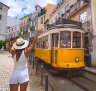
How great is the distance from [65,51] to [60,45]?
0.48m

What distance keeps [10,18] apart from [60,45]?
65.0 meters

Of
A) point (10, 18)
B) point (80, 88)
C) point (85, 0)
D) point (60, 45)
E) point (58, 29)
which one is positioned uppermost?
point (10, 18)

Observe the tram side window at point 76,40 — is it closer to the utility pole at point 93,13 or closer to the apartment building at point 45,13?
the utility pole at point 93,13

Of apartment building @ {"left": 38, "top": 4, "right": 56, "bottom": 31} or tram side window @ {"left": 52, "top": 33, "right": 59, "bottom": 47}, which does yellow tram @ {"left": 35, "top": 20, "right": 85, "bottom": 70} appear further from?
apartment building @ {"left": 38, "top": 4, "right": 56, "bottom": 31}

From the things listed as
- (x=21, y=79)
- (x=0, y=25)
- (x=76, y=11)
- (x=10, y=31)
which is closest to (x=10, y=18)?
(x=10, y=31)

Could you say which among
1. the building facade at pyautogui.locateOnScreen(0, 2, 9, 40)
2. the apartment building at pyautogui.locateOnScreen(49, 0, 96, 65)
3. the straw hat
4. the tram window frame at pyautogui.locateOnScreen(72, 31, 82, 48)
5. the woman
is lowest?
the woman

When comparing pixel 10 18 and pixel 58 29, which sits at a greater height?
pixel 10 18

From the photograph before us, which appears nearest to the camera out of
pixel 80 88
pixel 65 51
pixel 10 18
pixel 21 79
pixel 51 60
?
pixel 21 79

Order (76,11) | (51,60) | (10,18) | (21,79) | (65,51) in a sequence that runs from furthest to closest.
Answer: (10,18)
(76,11)
(51,60)
(65,51)
(21,79)

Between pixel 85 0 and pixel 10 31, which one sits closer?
pixel 85 0

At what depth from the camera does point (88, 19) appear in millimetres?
20406

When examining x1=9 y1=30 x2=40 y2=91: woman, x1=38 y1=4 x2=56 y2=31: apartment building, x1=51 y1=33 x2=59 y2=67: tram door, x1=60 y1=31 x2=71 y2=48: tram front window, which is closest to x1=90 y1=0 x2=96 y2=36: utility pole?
x1=51 y1=33 x2=59 y2=67: tram door

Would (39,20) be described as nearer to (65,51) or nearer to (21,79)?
(65,51)

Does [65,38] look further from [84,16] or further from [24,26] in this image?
[24,26]
